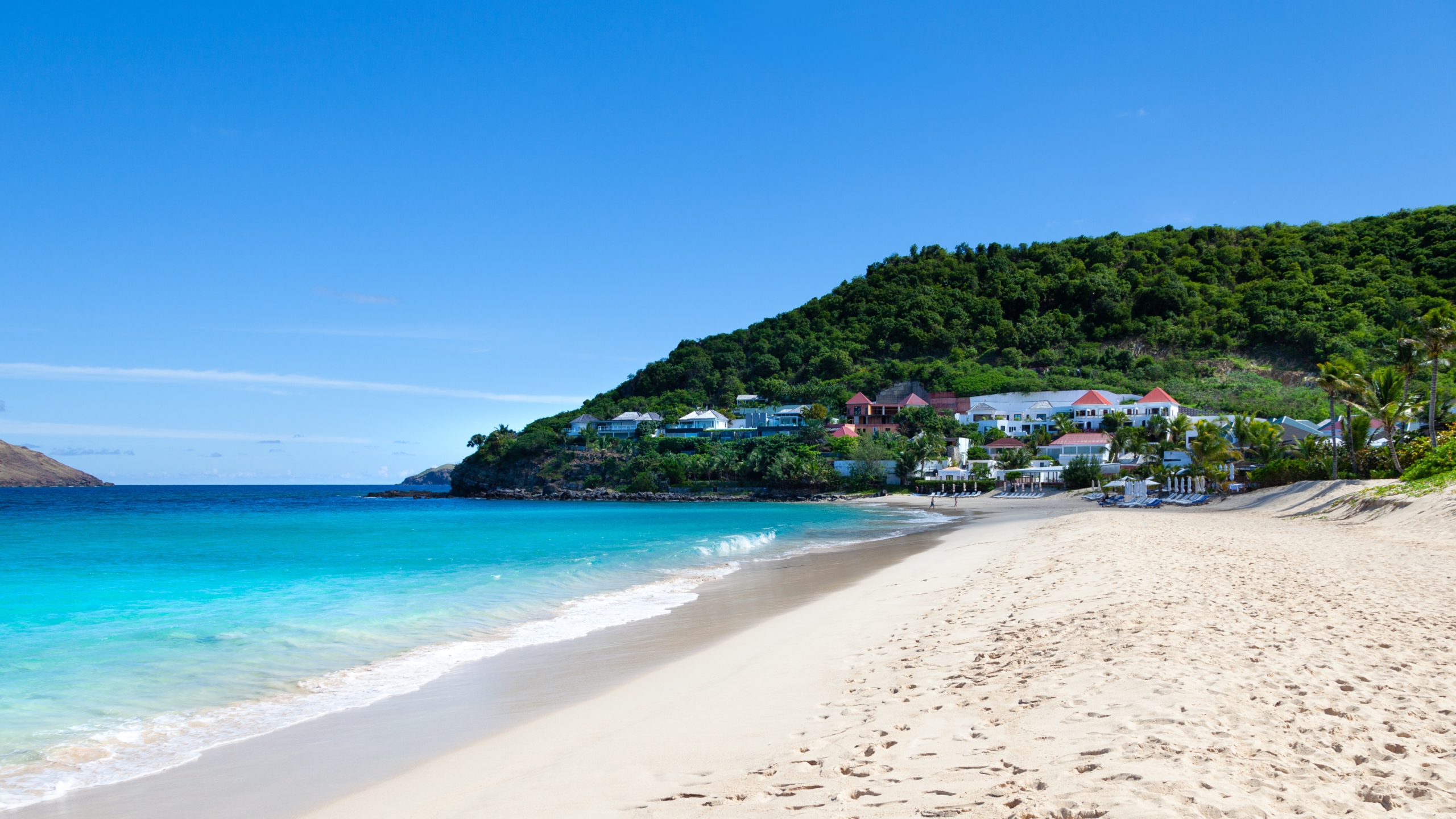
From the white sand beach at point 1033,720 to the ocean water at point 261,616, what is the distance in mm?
2765

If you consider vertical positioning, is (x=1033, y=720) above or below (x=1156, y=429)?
below

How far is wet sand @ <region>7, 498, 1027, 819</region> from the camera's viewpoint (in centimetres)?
503

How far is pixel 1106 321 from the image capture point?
11012 centimetres

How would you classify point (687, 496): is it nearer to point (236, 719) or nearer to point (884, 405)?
point (884, 405)

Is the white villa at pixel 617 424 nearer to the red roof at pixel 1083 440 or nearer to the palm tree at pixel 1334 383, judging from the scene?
the red roof at pixel 1083 440

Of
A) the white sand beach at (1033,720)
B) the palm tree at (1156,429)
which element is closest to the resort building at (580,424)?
the palm tree at (1156,429)

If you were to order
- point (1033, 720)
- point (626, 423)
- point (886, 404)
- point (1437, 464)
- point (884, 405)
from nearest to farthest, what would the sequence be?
point (1033, 720) < point (1437, 464) < point (884, 405) < point (886, 404) < point (626, 423)

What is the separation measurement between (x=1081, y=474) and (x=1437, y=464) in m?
35.1

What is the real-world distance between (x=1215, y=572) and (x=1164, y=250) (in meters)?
132

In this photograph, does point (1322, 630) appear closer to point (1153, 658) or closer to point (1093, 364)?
point (1153, 658)

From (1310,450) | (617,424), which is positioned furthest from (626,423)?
(1310,450)

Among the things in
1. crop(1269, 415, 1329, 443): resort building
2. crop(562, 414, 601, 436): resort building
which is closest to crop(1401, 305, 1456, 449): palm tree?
crop(1269, 415, 1329, 443): resort building

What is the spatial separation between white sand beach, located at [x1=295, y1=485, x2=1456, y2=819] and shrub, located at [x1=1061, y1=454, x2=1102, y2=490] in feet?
168

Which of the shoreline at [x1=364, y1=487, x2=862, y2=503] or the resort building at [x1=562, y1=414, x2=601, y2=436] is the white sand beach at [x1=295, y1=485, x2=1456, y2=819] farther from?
the resort building at [x1=562, y1=414, x2=601, y2=436]
